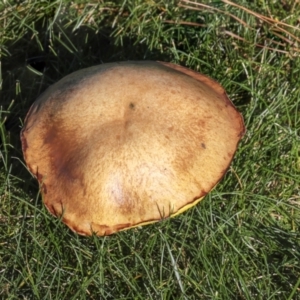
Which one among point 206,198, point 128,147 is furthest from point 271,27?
point 128,147

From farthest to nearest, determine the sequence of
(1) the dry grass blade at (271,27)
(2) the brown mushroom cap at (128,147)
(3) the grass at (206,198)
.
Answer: (1) the dry grass blade at (271,27) → (3) the grass at (206,198) → (2) the brown mushroom cap at (128,147)

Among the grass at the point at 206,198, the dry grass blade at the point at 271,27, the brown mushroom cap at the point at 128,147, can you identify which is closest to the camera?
the brown mushroom cap at the point at 128,147

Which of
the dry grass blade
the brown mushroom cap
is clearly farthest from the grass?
the brown mushroom cap

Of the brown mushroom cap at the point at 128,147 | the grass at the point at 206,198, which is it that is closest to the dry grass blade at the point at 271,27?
the grass at the point at 206,198

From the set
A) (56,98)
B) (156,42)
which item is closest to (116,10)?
(156,42)

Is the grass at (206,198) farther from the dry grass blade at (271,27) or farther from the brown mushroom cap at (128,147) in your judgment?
the brown mushroom cap at (128,147)

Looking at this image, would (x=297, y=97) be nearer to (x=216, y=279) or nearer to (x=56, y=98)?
(x=216, y=279)

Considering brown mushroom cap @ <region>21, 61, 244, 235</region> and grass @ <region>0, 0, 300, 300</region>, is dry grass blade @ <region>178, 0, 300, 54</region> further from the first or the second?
brown mushroom cap @ <region>21, 61, 244, 235</region>
